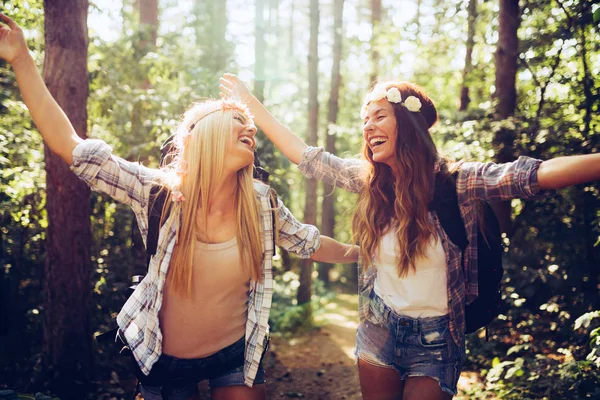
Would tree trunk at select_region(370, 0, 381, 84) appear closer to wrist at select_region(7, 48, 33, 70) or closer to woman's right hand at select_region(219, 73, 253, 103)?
woman's right hand at select_region(219, 73, 253, 103)

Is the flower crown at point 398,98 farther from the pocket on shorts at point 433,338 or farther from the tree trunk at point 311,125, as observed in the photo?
the tree trunk at point 311,125

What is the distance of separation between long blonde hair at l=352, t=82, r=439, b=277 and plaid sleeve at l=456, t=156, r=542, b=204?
217 mm

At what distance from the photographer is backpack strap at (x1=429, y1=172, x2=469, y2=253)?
270cm

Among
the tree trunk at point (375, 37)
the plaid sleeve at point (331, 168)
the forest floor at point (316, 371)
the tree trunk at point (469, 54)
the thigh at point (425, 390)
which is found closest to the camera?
the thigh at point (425, 390)

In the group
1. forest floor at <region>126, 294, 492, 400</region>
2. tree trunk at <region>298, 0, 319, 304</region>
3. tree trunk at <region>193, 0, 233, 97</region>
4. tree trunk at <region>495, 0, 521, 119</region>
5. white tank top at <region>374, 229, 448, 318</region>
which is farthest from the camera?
tree trunk at <region>193, 0, 233, 97</region>

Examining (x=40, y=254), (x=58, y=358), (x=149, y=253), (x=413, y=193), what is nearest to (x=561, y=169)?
(x=413, y=193)

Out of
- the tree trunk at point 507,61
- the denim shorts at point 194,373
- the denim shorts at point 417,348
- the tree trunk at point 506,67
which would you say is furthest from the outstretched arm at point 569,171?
the tree trunk at point 506,67

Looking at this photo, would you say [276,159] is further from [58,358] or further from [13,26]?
[13,26]

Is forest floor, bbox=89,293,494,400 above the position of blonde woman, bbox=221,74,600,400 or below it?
below

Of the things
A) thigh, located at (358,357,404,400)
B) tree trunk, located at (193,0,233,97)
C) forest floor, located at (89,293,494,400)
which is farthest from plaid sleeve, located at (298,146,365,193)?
tree trunk, located at (193,0,233,97)

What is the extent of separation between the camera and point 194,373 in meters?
2.61

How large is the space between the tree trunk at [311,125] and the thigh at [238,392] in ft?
32.0

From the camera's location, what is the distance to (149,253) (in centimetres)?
260

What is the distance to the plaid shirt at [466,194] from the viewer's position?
2.42 m
